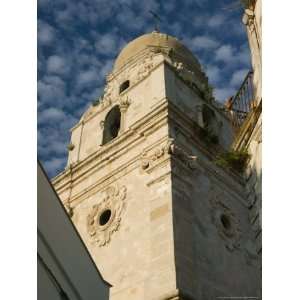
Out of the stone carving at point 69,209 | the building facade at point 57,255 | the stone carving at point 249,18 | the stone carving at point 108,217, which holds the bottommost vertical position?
the building facade at point 57,255

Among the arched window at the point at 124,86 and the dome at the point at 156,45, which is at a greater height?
the dome at the point at 156,45

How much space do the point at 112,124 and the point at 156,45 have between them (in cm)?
383

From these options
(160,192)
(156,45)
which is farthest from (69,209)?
(156,45)

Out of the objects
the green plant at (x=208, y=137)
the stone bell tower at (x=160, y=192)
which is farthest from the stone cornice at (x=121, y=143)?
the green plant at (x=208, y=137)

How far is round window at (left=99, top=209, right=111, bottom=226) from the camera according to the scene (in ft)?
51.4

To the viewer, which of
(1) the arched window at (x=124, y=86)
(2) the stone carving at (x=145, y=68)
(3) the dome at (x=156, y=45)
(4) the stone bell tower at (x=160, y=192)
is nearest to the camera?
(4) the stone bell tower at (x=160, y=192)

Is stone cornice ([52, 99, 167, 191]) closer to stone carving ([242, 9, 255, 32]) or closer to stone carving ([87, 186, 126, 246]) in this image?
stone carving ([87, 186, 126, 246])

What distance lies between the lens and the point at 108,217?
15656mm

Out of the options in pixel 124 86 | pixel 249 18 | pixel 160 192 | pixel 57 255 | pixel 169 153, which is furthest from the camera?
pixel 124 86

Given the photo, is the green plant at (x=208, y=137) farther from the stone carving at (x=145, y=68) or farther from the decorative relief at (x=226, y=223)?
the stone carving at (x=145, y=68)

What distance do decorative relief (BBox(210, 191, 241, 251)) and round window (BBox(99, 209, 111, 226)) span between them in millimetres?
2838

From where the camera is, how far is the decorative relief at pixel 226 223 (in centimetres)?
1532

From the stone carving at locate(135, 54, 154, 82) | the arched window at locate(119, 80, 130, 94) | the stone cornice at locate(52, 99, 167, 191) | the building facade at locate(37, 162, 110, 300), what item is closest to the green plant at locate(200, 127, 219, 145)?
the stone cornice at locate(52, 99, 167, 191)

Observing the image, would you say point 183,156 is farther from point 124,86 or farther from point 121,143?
point 124,86
